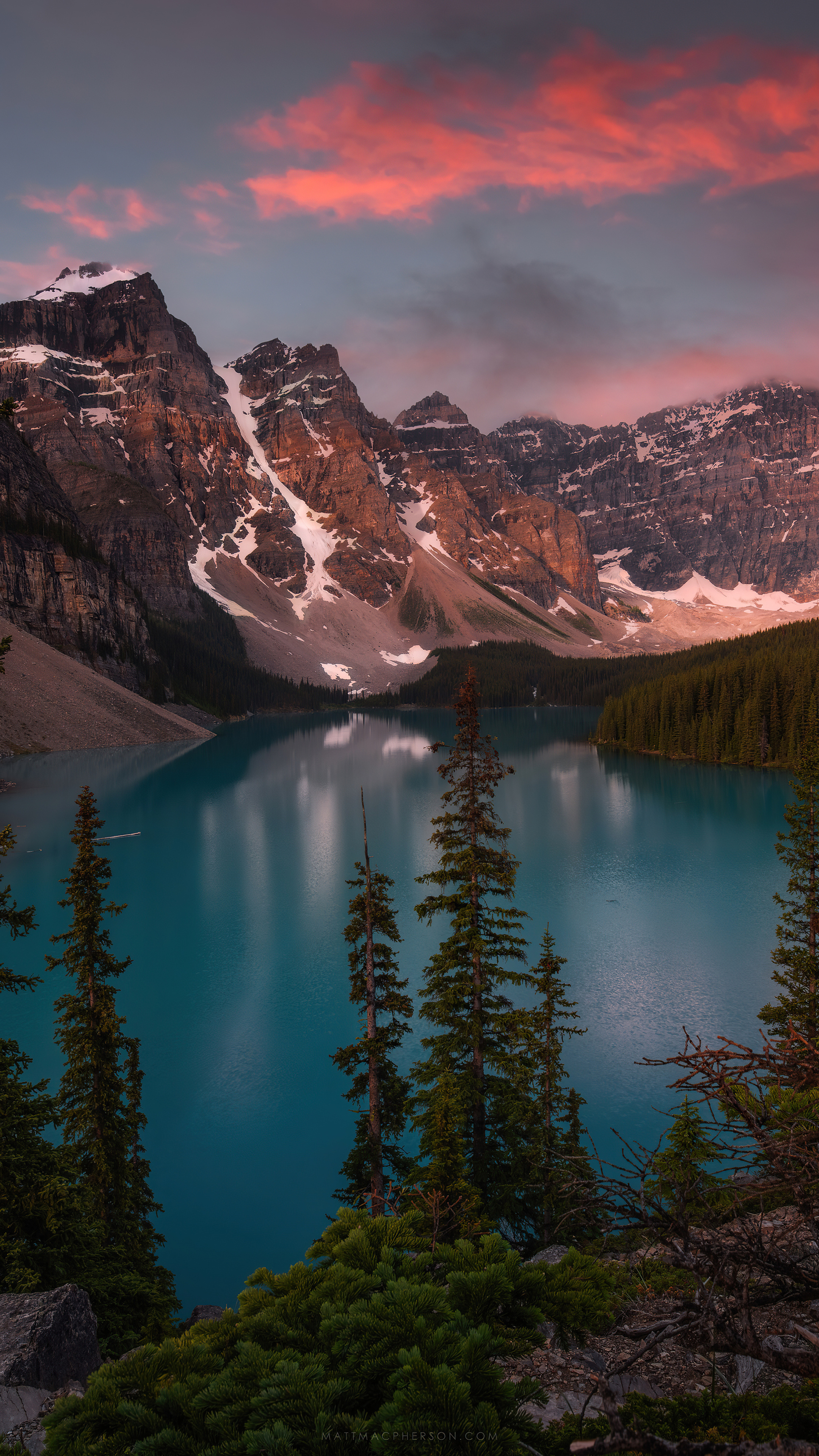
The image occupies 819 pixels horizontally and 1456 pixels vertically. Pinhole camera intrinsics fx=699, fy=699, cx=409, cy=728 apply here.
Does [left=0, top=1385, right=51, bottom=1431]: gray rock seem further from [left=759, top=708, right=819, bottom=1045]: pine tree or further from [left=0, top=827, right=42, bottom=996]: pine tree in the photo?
[left=759, top=708, right=819, bottom=1045]: pine tree

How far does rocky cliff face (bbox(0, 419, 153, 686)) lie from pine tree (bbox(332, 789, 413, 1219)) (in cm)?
12130

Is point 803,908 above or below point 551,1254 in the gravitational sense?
above

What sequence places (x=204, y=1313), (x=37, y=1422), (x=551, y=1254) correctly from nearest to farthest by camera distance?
1. (x=37, y=1422)
2. (x=551, y=1254)
3. (x=204, y=1313)

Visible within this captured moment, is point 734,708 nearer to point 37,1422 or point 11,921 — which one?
point 11,921

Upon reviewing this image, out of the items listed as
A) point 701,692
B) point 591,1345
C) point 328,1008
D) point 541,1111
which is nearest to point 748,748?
point 701,692

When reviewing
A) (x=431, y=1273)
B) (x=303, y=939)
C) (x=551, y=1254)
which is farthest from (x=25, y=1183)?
(x=303, y=939)

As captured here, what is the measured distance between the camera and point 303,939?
3522 centimetres

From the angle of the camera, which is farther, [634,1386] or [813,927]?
[813,927]

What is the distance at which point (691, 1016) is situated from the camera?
2569 cm

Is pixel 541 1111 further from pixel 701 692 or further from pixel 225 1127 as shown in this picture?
pixel 701 692

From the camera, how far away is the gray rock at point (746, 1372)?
5125 mm

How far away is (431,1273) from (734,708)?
101974 mm

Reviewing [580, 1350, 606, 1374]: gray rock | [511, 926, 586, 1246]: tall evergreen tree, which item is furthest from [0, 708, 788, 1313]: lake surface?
[580, 1350, 606, 1374]: gray rock

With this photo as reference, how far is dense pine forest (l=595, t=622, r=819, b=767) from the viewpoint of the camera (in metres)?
89.1
